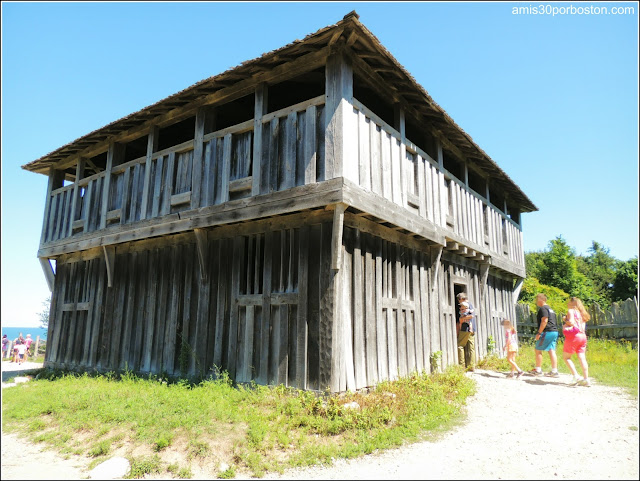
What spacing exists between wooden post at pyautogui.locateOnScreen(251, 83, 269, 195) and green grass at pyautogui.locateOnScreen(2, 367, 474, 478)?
3761 mm

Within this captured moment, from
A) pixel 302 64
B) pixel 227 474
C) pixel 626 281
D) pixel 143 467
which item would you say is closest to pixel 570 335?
pixel 227 474

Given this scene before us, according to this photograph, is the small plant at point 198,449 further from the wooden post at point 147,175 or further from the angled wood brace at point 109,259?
the angled wood brace at point 109,259

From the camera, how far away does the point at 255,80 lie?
8953 millimetres

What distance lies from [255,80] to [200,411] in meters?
6.41

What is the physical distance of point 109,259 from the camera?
11.5 meters

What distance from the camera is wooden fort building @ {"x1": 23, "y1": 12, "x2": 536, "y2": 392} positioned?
7621mm

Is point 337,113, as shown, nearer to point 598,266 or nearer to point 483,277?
point 483,277

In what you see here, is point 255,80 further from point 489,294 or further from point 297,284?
point 489,294

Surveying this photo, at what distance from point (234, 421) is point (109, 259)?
7.00 metres

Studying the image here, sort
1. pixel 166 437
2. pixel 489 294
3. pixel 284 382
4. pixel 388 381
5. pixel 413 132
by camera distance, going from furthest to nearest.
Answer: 1. pixel 489 294
2. pixel 413 132
3. pixel 388 381
4. pixel 284 382
5. pixel 166 437

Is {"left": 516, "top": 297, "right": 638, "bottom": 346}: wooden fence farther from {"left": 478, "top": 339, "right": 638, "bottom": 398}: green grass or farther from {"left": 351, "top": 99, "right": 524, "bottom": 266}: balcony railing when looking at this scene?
{"left": 351, "top": 99, "right": 524, "bottom": 266}: balcony railing

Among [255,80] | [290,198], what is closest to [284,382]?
[290,198]

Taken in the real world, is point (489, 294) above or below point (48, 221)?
below

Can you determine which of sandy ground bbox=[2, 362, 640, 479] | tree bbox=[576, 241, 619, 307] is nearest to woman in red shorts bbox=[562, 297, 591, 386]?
sandy ground bbox=[2, 362, 640, 479]
